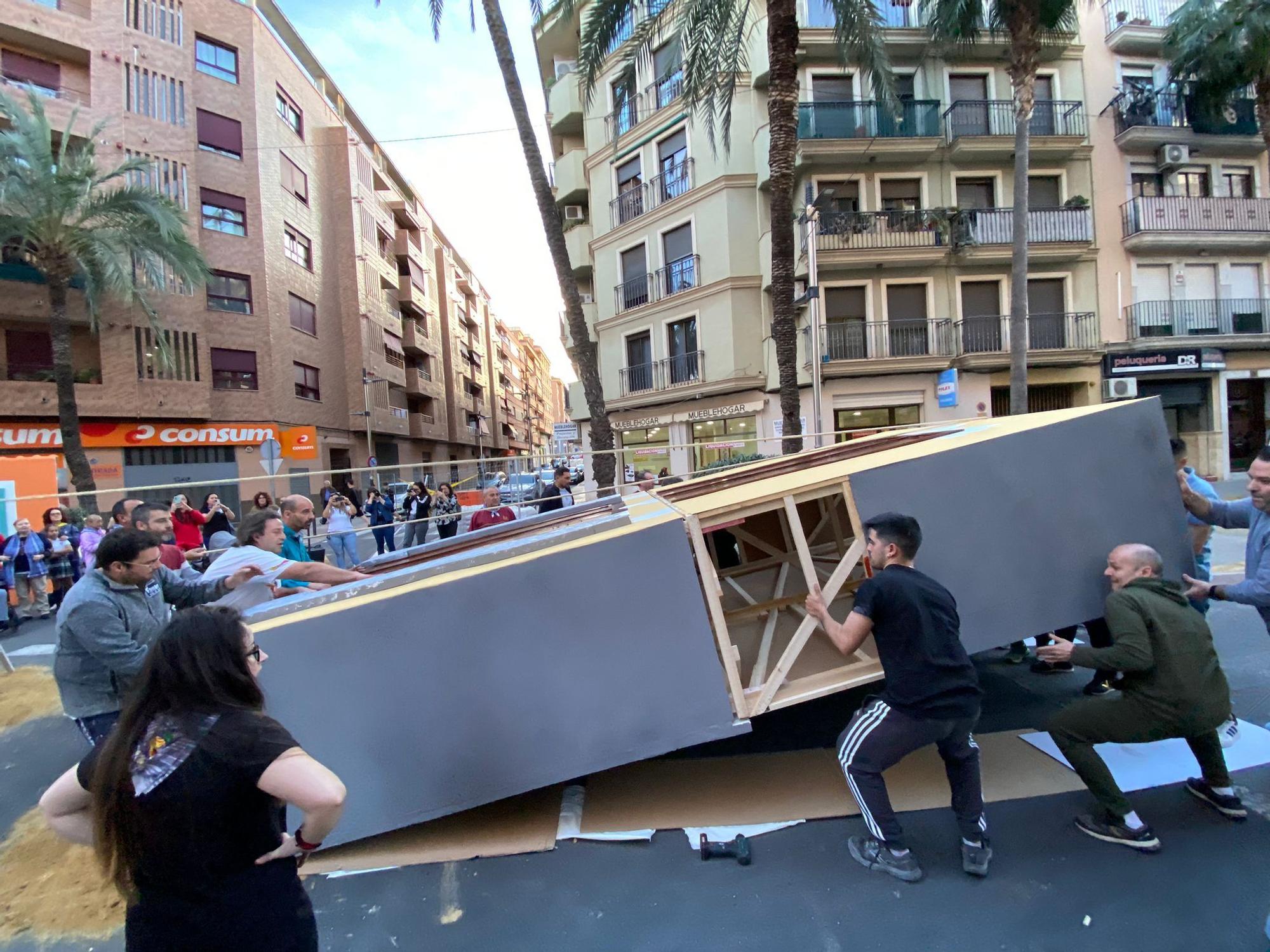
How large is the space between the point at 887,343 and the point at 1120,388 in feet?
24.7

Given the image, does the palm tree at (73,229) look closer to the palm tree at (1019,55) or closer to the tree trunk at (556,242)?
the tree trunk at (556,242)

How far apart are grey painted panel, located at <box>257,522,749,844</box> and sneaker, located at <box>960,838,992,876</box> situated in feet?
3.59

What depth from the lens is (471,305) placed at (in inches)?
2350

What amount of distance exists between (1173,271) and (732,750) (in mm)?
24526

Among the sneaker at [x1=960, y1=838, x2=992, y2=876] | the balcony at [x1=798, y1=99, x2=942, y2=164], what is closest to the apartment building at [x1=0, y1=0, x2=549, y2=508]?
the sneaker at [x1=960, y1=838, x2=992, y2=876]

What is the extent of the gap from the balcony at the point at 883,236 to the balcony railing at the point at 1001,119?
3.01 metres

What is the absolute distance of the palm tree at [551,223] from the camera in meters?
10.5

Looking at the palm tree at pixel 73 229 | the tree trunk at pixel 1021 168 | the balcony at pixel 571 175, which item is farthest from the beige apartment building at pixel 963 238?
the palm tree at pixel 73 229

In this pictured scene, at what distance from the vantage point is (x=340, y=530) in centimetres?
1027

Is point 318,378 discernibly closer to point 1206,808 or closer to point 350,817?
point 350,817

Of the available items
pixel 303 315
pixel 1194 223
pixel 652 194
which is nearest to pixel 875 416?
pixel 652 194

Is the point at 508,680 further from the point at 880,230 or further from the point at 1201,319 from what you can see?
the point at 1201,319

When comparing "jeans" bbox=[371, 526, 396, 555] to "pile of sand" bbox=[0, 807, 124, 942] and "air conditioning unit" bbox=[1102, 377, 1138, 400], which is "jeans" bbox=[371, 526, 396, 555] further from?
"air conditioning unit" bbox=[1102, 377, 1138, 400]

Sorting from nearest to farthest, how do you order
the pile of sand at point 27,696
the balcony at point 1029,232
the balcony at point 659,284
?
the pile of sand at point 27,696 → the balcony at point 1029,232 → the balcony at point 659,284
